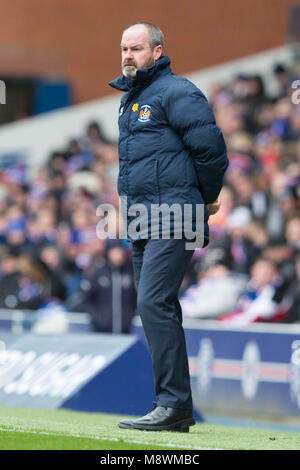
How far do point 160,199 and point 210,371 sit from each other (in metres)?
5.99

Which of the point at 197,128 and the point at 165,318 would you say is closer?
the point at 197,128

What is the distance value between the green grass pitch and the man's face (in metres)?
2.05

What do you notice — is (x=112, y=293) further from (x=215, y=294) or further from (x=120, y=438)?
(x=120, y=438)

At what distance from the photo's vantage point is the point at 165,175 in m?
6.17

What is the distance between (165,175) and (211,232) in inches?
304

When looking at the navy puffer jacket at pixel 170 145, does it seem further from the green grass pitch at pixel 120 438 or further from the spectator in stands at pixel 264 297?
the spectator in stands at pixel 264 297

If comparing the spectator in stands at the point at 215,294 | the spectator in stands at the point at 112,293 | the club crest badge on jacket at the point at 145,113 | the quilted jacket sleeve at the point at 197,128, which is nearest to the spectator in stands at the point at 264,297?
the spectator in stands at the point at 215,294

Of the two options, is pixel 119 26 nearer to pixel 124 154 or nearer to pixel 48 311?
pixel 48 311

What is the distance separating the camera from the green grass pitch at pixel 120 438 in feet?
17.5

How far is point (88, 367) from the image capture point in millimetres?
9172

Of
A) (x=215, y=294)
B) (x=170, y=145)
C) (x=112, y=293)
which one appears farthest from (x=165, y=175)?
(x=112, y=293)

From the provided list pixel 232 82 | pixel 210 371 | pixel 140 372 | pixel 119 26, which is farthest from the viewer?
pixel 119 26

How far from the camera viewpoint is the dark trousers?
243 inches

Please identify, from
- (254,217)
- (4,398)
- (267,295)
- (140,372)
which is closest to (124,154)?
(140,372)
